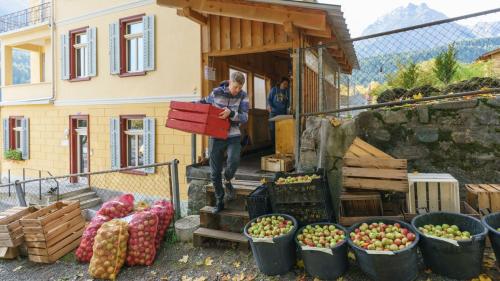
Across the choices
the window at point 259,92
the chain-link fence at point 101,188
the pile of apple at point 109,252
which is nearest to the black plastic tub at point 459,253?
the pile of apple at point 109,252

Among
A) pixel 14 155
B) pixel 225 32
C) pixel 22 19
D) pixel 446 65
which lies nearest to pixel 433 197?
pixel 225 32

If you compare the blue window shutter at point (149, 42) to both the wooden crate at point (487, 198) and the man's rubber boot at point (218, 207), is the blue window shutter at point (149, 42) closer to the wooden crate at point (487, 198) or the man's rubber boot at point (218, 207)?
the man's rubber boot at point (218, 207)

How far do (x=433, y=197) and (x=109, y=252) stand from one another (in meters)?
4.14

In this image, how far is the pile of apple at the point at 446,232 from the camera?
3158 millimetres

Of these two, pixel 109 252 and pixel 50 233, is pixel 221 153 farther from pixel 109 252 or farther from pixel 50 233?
pixel 50 233

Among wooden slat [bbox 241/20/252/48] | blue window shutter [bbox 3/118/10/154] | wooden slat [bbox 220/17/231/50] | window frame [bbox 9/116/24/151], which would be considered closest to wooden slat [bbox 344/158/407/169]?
wooden slat [bbox 241/20/252/48]

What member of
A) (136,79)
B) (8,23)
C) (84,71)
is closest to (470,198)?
(136,79)

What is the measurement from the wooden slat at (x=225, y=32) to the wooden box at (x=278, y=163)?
2.61 m

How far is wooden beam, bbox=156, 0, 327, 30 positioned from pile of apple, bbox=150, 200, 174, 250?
3601 mm

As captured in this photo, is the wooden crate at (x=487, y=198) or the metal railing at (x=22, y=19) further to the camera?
the metal railing at (x=22, y=19)

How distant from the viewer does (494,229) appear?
127 inches

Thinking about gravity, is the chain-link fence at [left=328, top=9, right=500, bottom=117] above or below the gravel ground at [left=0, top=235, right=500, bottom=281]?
above

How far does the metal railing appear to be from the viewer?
12.9 metres

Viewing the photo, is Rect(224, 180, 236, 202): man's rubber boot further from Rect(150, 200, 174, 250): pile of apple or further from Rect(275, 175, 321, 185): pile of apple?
Rect(150, 200, 174, 250): pile of apple
